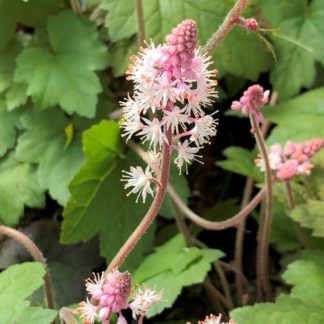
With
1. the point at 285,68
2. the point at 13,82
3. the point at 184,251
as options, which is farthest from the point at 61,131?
the point at 285,68

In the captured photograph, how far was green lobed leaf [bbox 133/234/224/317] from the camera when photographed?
1.09 metres

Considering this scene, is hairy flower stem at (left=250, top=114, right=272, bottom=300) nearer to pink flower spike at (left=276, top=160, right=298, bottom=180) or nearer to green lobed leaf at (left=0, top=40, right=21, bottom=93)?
pink flower spike at (left=276, top=160, right=298, bottom=180)

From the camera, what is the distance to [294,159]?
1.08 m

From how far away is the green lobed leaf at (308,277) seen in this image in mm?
1024

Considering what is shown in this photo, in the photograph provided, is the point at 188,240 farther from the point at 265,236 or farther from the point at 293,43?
the point at 293,43

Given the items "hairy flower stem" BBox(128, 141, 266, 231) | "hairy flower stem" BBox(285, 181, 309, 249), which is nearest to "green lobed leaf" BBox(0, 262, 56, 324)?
"hairy flower stem" BBox(128, 141, 266, 231)

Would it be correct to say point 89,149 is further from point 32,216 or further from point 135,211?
point 32,216

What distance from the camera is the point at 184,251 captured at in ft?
4.02

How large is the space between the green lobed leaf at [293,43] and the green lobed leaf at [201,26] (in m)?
0.04

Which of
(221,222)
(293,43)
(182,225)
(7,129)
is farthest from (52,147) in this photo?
(293,43)

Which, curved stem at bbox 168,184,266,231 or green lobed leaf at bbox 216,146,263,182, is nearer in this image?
curved stem at bbox 168,184,266,231

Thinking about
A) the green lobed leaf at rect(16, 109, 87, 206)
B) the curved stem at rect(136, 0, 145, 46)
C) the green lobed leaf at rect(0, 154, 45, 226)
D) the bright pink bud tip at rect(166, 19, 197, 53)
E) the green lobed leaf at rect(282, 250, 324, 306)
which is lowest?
the green lobed leaf at rect(282, 250, 324, 306)

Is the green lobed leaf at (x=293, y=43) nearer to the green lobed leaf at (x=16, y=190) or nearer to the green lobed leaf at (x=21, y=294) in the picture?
the green lobed leaf at (x=16, y=190)

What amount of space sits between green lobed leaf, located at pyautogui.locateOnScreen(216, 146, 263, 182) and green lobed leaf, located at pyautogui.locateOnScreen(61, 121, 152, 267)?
0.61 ft
